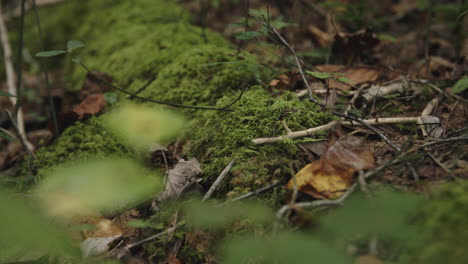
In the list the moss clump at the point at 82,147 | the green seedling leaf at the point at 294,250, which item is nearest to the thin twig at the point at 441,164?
the green seedling leaf at the point at 294,250

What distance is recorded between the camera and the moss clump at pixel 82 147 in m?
2.21

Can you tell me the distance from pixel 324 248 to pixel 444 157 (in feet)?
3.00

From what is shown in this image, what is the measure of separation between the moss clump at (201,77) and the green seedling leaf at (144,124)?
0.19m

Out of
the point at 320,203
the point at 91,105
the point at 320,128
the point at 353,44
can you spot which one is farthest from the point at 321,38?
the point at 320,203

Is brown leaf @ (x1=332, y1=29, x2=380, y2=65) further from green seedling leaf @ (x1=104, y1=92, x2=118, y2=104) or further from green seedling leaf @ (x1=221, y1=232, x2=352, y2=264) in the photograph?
green seedling leaf @ (x1=221, y1=232, x2=352, y2=264)

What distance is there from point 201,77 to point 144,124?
735 millimetres

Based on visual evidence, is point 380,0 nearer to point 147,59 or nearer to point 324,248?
point 147,59

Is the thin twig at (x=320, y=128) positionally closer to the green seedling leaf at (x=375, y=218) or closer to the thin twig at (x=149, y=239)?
the thin twig at (x=149, y=239)

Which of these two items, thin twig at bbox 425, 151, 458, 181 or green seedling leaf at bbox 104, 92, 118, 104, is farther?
green seedling leaf at bbox 104, 92, 118, 104

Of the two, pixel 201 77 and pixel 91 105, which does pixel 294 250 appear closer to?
pixel 201 77

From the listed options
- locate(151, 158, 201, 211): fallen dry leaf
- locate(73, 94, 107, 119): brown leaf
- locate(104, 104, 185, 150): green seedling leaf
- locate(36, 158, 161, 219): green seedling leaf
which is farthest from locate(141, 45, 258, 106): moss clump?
locate(36, 158, 161, 219): green seedling leaf

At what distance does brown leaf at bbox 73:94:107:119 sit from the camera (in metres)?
2.50

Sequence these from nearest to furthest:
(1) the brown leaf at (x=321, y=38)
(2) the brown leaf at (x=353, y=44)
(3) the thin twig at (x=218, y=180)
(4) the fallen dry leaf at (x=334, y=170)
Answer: (4) the fallen dry leaf at (x=334, y=170), (3) the thin twig at (x=218, y=180), (2) the brown leaf at (x=353, y=44), (1) the brown leaf at (x=321, y=38)

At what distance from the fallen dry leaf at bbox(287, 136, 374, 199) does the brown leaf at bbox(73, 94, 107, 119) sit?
180cm
